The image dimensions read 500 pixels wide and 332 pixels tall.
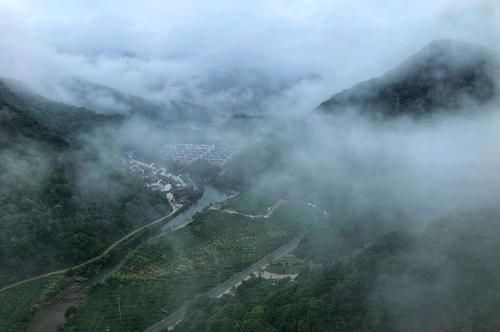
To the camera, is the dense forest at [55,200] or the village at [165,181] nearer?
the dense forest at [55,200]

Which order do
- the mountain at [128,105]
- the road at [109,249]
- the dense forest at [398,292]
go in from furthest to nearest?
the mountain at [128,105]
the road at [109,249]
the dense forest at [398,292]

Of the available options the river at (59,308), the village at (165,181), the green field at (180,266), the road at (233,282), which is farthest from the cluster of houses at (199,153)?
the road at (233,282)

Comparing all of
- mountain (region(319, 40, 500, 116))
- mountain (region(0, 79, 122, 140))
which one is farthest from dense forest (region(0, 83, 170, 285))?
mountain (region(319, 40, 500, 116))

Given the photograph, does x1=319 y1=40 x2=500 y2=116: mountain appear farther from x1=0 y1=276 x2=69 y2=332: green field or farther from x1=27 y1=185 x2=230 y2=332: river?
x1=0 y1=276 x2=69 y2=332: green field

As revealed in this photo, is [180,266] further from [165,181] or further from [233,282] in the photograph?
[165,181]

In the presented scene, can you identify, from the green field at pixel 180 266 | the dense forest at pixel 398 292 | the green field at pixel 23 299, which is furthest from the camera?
the green field at pixel 180 266

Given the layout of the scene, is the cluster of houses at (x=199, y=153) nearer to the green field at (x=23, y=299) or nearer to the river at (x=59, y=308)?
the river at (x=59, y=308)
